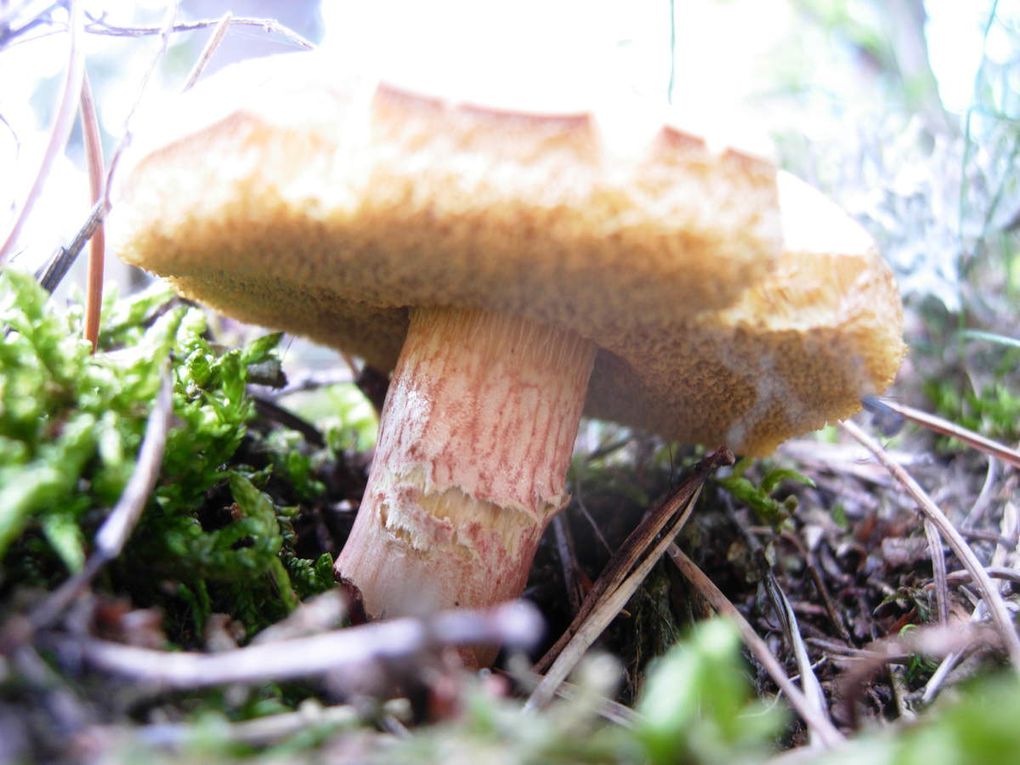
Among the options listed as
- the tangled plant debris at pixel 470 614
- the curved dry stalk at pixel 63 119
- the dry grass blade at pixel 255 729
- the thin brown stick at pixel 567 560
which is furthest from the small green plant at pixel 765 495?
the curved dry stalk at pixel 63 119

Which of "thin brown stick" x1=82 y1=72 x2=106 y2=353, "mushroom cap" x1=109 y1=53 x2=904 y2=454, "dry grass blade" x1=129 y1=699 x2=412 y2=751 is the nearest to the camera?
"dry grass blade" x1=129 y1=699 x2=412 y2=751

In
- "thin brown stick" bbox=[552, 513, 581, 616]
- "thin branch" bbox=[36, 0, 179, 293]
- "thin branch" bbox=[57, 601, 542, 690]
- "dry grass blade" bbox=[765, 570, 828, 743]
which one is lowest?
"thin brown stick" bbox=[552, 513, 581, 616]

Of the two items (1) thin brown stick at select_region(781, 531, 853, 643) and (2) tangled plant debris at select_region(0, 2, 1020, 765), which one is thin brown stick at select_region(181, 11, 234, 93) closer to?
(2) tangled plant debris at select_region(0, 2, 1020, 765)

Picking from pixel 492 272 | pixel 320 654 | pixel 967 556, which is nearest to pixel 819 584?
pixel 967 556

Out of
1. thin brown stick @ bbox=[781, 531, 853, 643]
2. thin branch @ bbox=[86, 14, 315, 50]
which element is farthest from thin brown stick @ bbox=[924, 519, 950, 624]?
thin branch @ bbox=[86, 14, 315, 50]

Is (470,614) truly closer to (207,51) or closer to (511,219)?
(511,219)

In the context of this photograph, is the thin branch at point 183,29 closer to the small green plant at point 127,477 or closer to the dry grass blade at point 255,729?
the small green plant at point 127,477
